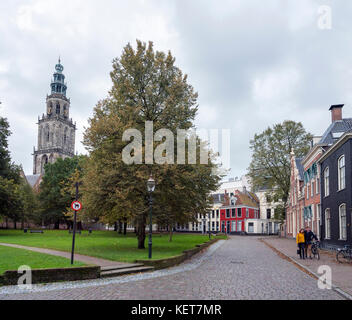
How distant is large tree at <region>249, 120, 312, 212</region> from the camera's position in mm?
47656

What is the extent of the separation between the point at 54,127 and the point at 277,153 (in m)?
88.1

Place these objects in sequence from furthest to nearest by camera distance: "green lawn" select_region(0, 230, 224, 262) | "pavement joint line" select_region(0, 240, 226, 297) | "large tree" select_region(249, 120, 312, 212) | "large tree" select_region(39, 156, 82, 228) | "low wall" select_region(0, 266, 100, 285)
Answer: "large tree" select_region(39, 156, 82, 228) → "large tree" select_region(249, 120, 312, 212) → "green lawn" select_region(0, 230, 224, 262) → "low wall" select_region(0, 266, 100, 285) → "pavement joint line" select_region(0, 240, 226, 297)

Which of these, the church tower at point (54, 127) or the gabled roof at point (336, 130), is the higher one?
the church tower at point (54, 127)

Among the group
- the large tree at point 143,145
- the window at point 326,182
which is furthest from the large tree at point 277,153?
the large tree at point 143,145

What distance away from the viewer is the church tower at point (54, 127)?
11506cm

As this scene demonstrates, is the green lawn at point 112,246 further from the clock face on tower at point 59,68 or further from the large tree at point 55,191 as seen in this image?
the clock face on tower at point 59,68


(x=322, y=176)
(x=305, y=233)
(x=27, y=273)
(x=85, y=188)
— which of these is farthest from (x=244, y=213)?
(x=27, y=273)

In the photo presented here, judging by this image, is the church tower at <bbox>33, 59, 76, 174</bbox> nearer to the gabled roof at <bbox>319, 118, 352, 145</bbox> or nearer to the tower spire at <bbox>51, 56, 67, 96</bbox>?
the tower spire at <bbox>51, 56, 67, 96</bbox>

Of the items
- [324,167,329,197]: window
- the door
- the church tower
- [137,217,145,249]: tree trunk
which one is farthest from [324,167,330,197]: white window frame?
the church tower

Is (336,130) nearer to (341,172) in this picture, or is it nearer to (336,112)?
(336,112)

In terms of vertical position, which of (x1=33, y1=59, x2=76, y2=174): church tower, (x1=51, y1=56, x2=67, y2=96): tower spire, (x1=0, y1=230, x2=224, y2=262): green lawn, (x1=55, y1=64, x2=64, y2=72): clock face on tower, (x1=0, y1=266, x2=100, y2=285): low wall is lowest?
(x1=0, y1=230, x2=224, y2=262): green lawn

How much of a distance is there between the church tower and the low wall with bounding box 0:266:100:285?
109 metres

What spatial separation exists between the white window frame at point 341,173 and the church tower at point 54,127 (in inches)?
4083

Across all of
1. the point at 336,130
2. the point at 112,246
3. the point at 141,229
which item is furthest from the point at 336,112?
the point at 112,246
